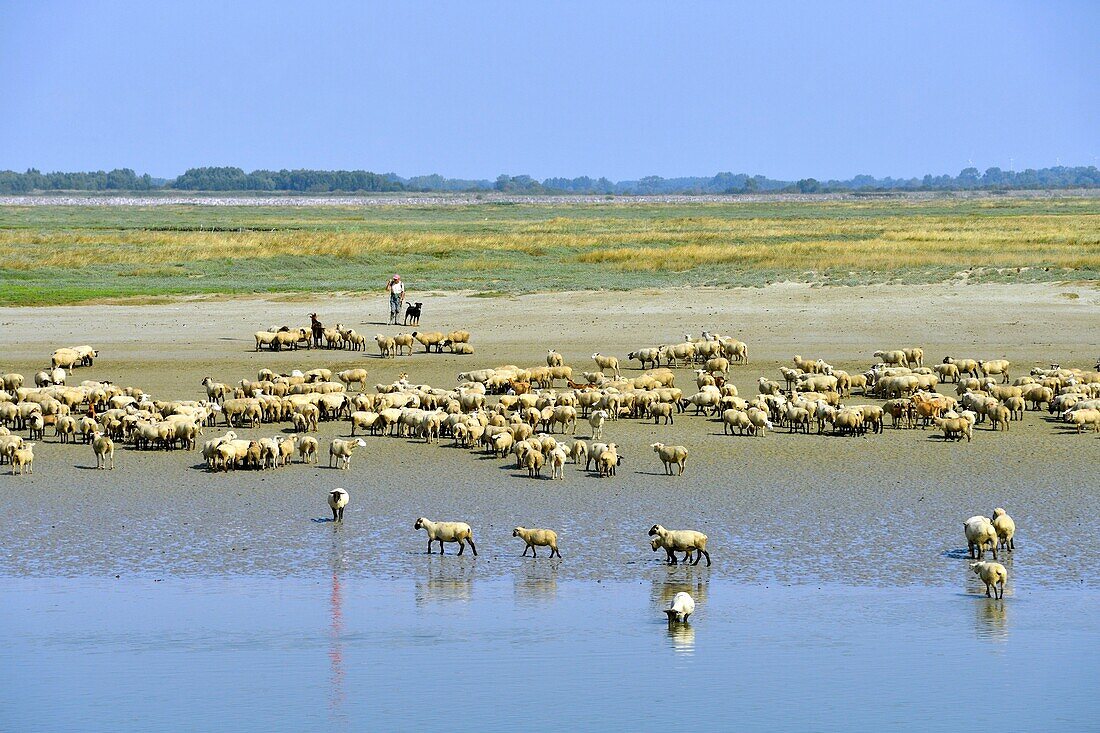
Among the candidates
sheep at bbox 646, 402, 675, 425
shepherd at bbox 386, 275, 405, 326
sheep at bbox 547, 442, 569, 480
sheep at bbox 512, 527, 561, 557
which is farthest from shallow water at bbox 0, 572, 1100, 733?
shepherd at bbox 386, 275, 405, 326

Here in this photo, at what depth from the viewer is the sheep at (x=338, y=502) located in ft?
55.6

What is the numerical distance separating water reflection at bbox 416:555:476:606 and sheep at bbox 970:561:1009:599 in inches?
191

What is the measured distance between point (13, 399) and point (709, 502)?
12.4 meters

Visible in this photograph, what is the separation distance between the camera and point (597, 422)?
22.2m

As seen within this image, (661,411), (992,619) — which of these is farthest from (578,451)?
(992,619)

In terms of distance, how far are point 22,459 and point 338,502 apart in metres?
5.42

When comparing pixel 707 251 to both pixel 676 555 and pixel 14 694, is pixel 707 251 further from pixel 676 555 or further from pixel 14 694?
pixel 14 694

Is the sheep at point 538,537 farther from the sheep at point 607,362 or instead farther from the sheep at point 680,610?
the sheep at point 607,362

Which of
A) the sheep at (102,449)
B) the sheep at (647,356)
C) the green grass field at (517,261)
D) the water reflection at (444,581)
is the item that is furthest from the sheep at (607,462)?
the green grass field at (517,261)

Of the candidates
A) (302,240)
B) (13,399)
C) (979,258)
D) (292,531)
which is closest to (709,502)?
(292,531)

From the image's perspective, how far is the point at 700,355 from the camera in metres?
31.3

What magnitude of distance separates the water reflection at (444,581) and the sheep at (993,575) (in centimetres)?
485

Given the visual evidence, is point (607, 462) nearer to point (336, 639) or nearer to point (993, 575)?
point (993, 575)

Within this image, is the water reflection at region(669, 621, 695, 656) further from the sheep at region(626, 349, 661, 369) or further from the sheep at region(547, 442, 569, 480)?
the sheep at region(626, 349, 661, 369)
